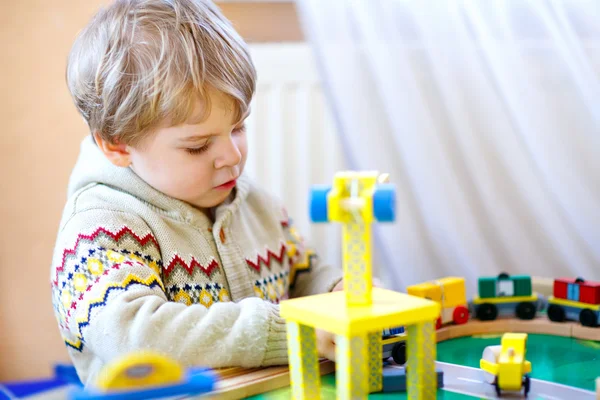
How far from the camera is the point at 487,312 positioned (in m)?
0.93

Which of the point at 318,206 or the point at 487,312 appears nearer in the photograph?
the point at 318,206

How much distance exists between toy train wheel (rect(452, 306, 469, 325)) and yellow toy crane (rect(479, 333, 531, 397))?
8.9 inches

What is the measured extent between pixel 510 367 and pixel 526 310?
0.98 feet

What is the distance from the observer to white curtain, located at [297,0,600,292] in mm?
1225

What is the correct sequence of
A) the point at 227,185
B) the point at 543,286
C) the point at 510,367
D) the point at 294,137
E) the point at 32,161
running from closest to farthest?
1. the point at 510,367
2. the point at 227,185
3. the point at 543,286
4. the point at 32,161
5. the point at 294,137

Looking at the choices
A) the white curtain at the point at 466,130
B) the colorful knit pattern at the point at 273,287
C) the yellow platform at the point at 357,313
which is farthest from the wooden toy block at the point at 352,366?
the white curtain at the point at 466,130

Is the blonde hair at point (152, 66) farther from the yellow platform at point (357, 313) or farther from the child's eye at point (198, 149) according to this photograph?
the yellow platform at point (357, 313)

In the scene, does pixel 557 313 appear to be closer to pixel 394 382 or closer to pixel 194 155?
pixel 394 382

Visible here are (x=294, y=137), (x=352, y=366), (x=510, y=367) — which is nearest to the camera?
(x=352, y=366)

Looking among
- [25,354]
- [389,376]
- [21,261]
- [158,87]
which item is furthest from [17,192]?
[389,376]

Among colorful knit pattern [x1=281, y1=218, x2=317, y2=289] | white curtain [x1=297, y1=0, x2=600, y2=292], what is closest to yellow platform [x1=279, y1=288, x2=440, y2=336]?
colorful knit pattern [x1=281, y1=218, x2=317, y2=289]

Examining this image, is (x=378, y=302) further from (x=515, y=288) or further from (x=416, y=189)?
(x=416, y=189)

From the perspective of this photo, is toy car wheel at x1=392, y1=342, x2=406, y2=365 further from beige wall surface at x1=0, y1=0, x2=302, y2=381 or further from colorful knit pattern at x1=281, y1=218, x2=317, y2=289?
beige wall surface at x1=0, y1=0, x2=302, y2=381

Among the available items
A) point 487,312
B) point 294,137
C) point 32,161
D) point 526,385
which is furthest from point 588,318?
point 32,161
